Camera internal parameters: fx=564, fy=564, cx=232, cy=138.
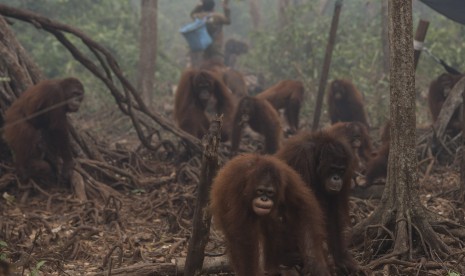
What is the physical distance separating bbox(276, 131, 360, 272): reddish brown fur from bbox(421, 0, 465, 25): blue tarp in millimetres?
4394

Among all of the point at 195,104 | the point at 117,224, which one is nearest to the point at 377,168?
the point at 117,224

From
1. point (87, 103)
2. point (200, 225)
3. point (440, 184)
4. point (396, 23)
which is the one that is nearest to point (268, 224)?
point (200, 225)

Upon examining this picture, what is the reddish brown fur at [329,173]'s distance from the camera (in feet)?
Result: 14.1

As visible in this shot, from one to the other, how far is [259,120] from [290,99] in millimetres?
2009

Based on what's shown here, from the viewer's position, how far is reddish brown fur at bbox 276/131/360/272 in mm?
4293

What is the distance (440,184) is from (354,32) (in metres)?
8.79

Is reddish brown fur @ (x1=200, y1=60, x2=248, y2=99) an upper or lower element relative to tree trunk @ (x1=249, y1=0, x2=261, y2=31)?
lower

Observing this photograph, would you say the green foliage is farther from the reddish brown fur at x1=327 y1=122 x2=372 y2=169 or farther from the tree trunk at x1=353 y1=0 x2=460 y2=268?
the tree trunk at x1=353 y1=0 x2=460 y2=268

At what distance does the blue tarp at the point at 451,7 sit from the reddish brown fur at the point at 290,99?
120 inches

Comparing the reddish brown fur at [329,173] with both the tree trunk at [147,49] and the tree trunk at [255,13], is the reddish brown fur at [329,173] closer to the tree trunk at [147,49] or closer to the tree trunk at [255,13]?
the tree trunk at [147,49]

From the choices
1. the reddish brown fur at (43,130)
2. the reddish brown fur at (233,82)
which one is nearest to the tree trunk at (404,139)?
the reddish brown fur at (43,130)

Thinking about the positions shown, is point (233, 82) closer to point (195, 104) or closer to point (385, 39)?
point (195, 104)

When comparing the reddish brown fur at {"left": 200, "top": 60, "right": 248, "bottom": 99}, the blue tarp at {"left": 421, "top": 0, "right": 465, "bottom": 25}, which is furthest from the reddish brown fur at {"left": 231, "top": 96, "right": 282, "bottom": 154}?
the reddish brown fur at {"left": 200, "top": 60, "right": 248, "bottom": 99}

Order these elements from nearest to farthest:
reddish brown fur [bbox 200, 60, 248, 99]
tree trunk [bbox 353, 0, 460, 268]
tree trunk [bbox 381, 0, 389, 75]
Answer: tree trunk [bbox 353, 0, 460, 268] < tree trunk [bbox 381, 0, 389, 75] < reddish brown fur [bbox 200, 60, 248, 99]
